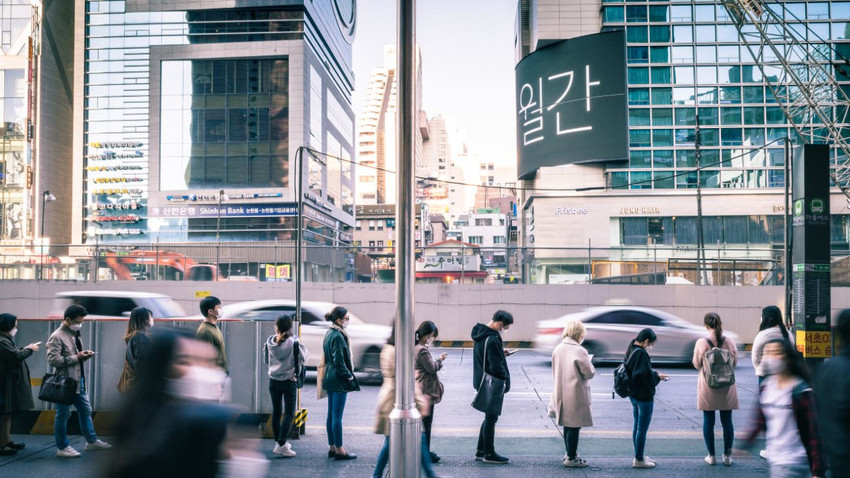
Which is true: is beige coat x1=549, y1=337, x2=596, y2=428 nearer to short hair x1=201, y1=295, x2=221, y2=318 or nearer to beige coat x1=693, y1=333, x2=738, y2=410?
beige coat x1=693, y1=333, x2=738, y2=410

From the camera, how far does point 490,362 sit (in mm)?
7230

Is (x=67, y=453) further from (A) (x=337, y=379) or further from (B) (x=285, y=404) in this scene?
(A) (x=337, y=379)

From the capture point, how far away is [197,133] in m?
71.5

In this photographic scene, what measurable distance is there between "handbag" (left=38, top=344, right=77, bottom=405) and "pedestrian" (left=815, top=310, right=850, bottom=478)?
7.16 m

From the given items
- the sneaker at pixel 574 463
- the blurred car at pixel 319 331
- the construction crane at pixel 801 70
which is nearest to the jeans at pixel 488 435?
the sneaker at pixel 574 463

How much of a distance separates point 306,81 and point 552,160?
2091 inches

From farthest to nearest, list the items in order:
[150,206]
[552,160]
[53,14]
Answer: [53,14], [150,206], [552,160]

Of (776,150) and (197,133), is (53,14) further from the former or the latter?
(776,150)

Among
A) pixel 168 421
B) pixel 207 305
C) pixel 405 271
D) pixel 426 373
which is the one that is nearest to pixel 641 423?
pixel 426 373

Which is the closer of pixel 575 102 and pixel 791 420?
pixel 791 420

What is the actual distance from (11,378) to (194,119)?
69.7 metres

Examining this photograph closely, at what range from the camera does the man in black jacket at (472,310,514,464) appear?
7219 mm

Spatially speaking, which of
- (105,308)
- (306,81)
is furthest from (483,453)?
(306,81)

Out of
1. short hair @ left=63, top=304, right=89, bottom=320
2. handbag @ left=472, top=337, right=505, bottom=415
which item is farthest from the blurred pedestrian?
short hair @ left=63, top=304, right=89, bottom=320
